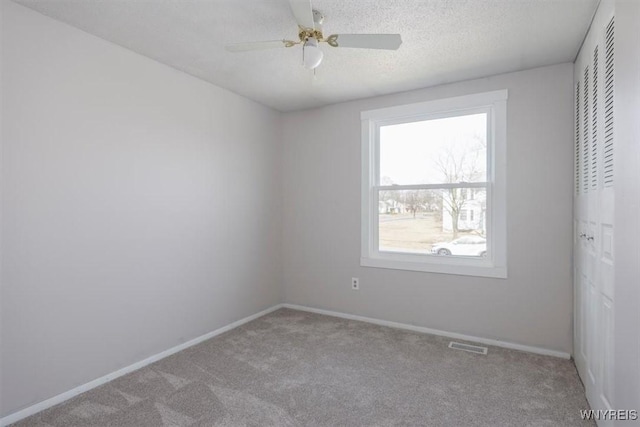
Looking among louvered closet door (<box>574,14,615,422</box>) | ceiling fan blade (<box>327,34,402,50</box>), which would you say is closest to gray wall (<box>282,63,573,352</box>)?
louvered closet door (<box>574,14,615,422</box>)

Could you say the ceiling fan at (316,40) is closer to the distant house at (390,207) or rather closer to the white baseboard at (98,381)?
the distant house at (390,207)

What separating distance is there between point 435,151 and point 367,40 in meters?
1.82

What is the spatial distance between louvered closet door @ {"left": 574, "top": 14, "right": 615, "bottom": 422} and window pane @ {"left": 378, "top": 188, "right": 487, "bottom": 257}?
0.81 m

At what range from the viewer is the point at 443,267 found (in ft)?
11.2

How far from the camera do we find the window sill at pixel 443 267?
3193 mm

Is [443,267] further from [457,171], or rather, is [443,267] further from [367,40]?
[367,40]

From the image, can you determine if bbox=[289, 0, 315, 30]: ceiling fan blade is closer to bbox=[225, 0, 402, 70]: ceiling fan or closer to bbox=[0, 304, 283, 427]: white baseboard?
bbox=[225, 0, 402, 70]: ceiling fan

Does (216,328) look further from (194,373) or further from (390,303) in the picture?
(390,303)

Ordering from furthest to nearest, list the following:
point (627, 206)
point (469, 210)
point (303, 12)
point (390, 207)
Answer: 1. point (390, 207)
2. point (469, 210)
3. point (303, 12)
4. point (627, 206)

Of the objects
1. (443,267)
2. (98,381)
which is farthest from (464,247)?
(98,381)

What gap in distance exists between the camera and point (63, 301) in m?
2.29

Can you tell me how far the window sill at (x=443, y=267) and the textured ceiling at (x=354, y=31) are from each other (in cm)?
178

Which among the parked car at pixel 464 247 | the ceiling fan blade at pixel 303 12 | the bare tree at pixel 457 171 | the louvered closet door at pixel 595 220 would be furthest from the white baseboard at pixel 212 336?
the ceiling fan blade at pixel 303 12

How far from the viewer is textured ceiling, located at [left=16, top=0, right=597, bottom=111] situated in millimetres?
2104
